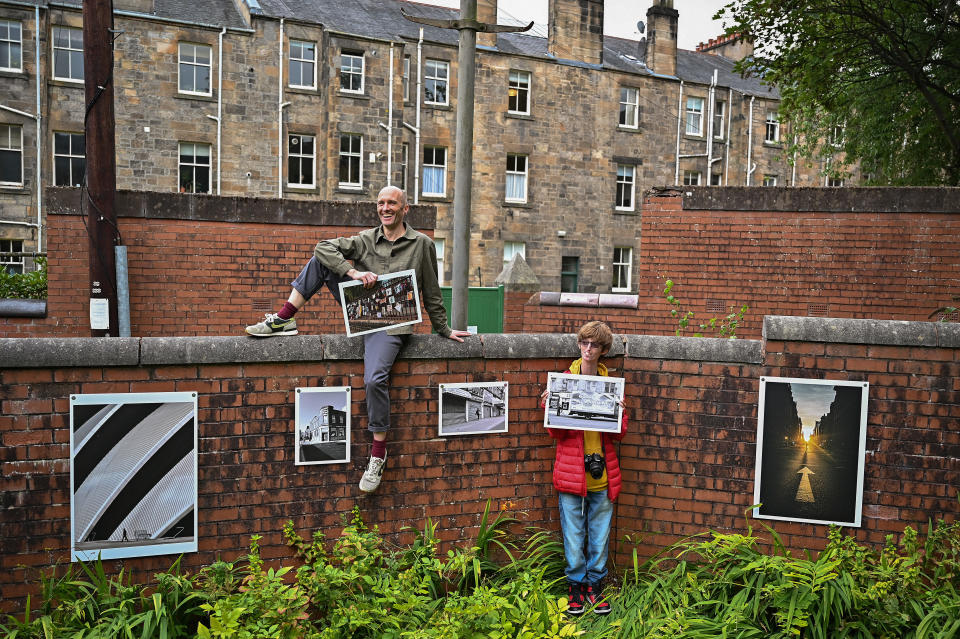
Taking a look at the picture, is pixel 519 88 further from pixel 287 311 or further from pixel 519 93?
pixel 287 311

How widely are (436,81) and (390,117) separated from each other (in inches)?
104

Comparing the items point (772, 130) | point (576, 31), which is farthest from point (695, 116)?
point (576, 31)

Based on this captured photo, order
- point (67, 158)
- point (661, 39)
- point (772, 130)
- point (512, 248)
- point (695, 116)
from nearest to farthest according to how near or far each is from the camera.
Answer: point (67, 158) → point (512, 248) → point (661, 39) → point (695, 116) → point (772, 130)

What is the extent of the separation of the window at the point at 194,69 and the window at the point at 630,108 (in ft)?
57.1

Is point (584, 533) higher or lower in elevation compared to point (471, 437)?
lower

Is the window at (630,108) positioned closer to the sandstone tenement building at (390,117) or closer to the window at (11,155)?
the sandstone tenement building at (390,117)

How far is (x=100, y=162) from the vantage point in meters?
7.55

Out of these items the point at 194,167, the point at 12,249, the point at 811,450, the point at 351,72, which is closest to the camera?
the point at 811,450

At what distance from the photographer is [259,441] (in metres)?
4.89

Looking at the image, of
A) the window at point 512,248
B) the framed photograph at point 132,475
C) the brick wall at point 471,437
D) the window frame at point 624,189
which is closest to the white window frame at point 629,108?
the window frame at point 624,189

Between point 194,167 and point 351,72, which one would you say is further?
point 351,72

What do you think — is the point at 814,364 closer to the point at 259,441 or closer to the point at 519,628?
the point at 519,628

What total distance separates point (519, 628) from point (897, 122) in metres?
14.2

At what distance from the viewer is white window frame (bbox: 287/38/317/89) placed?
91.6 feet
